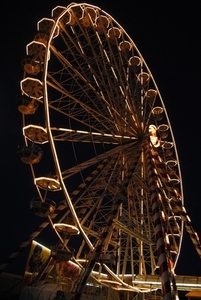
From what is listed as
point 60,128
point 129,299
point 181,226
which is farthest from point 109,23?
point 129,299

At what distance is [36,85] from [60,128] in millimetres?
1736

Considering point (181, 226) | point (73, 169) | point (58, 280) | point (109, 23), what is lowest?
point (58, 280)

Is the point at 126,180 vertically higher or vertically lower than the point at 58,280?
higher

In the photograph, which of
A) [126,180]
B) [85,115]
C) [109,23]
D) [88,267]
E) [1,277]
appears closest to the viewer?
[88,267]

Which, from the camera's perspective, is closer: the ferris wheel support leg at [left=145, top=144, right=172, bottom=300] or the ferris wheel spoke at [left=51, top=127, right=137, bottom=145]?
the ferris wheel support leg at [left=145, top=144, right=172, bottom=300]

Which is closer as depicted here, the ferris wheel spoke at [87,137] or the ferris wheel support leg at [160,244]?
the ferris wheel support leg at [160,244]

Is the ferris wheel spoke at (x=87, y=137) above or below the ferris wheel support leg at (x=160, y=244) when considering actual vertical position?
above

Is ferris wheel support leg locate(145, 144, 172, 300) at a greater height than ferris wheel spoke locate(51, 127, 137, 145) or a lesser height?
lesser

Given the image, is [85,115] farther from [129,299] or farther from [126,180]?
[129,299]

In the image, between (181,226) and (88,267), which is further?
(181,226)

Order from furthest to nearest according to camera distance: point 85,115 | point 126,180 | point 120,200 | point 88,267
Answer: point 85,115 < point 126,180 < point 120,200 < point 88,267

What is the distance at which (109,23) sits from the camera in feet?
56.2

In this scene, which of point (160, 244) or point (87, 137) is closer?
point (160, 244)

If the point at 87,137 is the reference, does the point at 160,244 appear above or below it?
below
